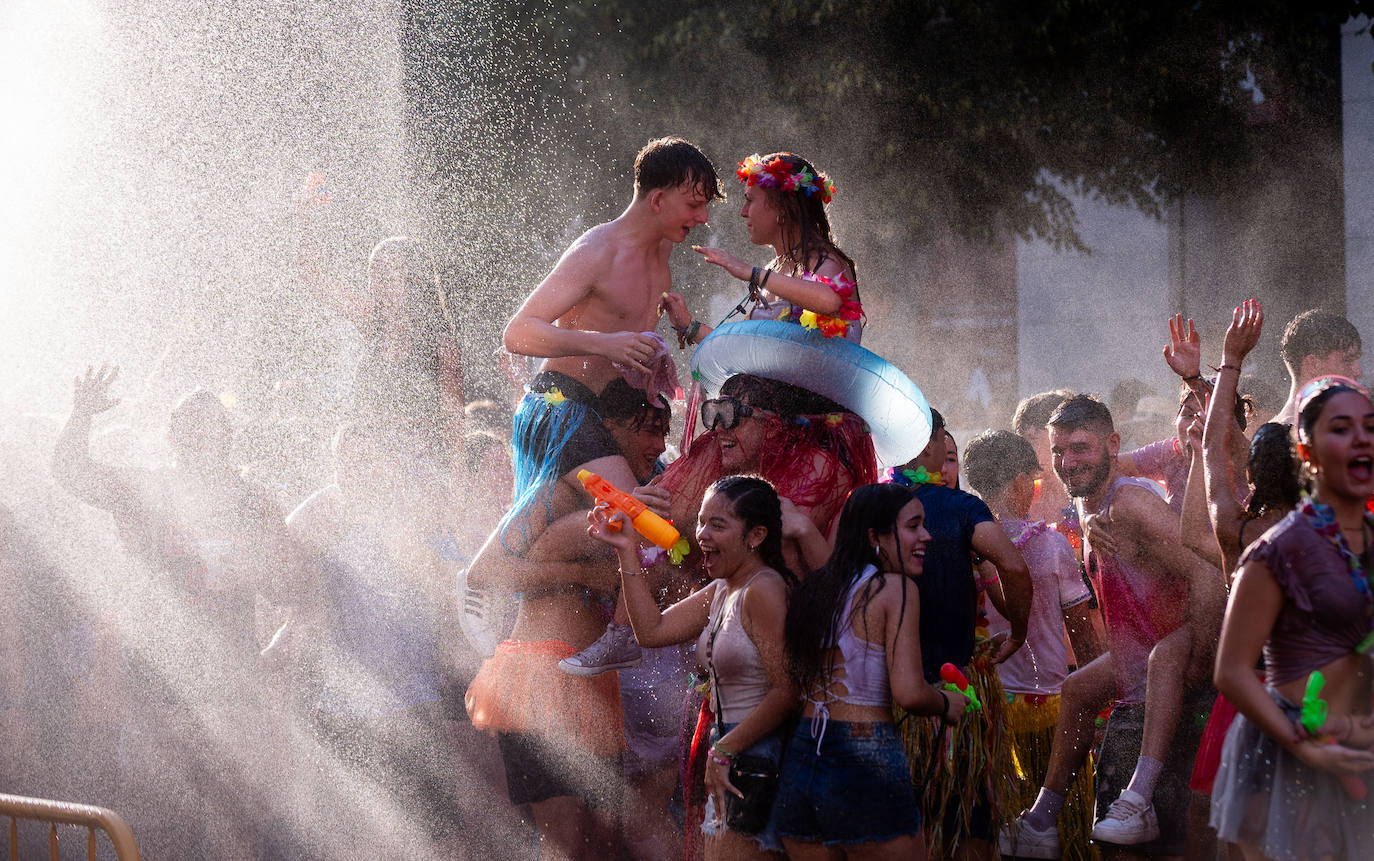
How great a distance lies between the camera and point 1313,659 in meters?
2.70

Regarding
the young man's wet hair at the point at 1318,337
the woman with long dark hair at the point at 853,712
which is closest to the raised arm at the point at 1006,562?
the woman with long dark hair at the point at 853,712

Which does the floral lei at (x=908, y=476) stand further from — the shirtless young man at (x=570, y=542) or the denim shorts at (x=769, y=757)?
the denim shorts at (x=769, y=757)

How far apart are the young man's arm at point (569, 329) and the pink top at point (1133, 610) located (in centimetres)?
170

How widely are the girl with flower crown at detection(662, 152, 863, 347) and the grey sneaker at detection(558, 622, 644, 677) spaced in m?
0.94

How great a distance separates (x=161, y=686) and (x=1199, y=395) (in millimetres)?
3846

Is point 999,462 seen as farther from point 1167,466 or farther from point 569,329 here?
point 569,329

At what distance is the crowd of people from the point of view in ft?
10.5

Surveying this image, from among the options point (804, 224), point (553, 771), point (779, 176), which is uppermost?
point (779, 176)

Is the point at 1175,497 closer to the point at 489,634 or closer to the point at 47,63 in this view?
the point at 489,634

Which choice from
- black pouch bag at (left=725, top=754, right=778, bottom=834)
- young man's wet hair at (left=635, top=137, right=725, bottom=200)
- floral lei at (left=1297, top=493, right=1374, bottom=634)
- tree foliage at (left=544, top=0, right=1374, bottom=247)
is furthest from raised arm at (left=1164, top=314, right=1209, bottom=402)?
tree foliage at (left=544, top=0, right=1374, bottom=247)

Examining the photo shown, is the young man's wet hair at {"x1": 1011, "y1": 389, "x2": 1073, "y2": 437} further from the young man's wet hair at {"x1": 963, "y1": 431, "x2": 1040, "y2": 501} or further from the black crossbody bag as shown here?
the black crossbody bag

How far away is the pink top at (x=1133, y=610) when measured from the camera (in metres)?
4.40

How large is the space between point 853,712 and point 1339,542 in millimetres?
1126

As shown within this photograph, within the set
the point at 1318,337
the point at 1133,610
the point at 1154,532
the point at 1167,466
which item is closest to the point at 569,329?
the point at 1154,532
